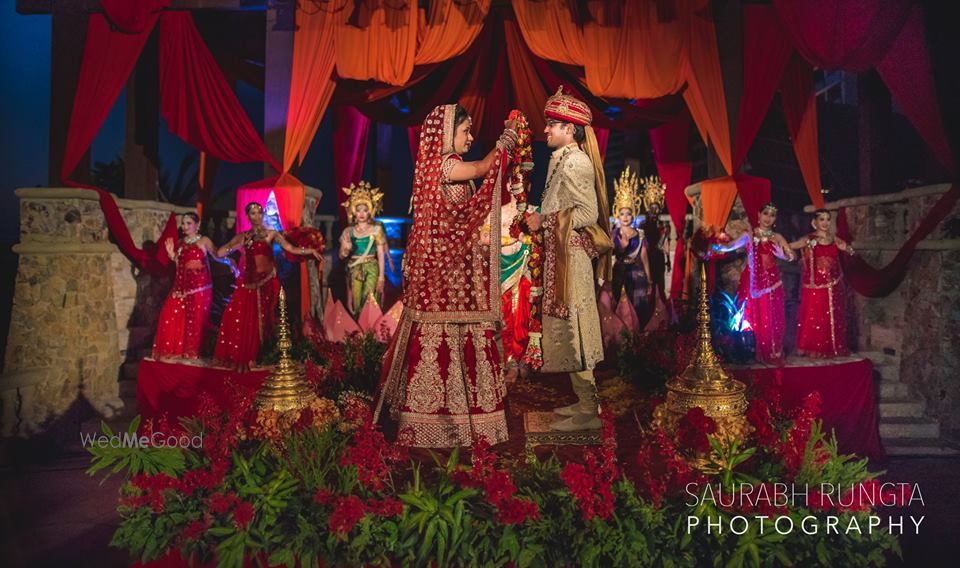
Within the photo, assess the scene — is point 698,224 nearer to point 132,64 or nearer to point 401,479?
point 401,479

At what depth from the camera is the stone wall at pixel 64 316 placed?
594 centimetres

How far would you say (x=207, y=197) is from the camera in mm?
9023

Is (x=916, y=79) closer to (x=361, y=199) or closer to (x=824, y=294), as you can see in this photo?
(x=824, y=294)

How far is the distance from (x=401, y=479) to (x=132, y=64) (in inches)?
224

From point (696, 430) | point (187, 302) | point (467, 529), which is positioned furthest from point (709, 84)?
point (187, 302)

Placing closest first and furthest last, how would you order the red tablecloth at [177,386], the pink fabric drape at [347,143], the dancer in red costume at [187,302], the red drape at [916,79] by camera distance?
the red tablecloth at [177,386], the red drape at [916,79], the dancer in red costume at [187,302], the pink fabric drape at [347,143]

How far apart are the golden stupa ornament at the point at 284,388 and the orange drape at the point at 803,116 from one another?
5623 millimetres

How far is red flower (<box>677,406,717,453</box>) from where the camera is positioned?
321cm

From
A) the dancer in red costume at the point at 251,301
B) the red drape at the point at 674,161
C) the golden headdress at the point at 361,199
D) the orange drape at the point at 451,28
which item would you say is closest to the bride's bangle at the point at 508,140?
the dancer in red costume at the point at 251,301

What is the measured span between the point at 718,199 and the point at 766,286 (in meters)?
1.15

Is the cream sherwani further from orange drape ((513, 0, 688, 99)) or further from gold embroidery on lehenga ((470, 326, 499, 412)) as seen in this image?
orange drape ((513, 0, 688, 99))

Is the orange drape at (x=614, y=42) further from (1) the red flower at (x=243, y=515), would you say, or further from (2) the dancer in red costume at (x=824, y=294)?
(1) the red flower at (x=243, y=515)

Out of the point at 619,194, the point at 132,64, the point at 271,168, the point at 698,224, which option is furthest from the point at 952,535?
the point at 132,64

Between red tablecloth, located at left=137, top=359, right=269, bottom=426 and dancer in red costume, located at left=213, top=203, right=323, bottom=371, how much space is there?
0.27m
